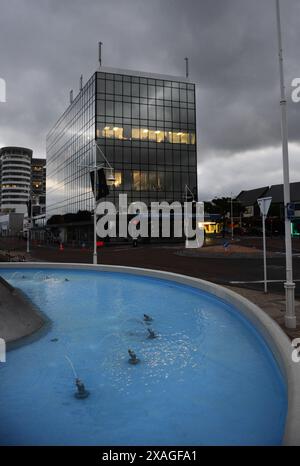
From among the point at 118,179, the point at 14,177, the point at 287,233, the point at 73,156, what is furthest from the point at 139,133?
the point at 14,177

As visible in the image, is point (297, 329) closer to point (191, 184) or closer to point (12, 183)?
point (191, 184)

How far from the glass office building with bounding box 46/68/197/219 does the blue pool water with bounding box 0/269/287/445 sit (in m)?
44.4

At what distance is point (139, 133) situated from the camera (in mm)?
55031

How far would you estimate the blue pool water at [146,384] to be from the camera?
14.5ft

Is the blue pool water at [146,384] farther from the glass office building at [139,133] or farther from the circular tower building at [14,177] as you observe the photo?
the circular tower building at [14,177]

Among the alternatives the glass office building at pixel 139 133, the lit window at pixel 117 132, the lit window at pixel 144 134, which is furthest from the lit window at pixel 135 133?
the lit window at pixel 117 132

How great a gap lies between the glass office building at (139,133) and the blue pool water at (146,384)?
4440 cm

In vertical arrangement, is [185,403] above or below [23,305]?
below

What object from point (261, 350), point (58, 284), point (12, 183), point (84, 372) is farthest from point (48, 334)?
point (12, 183)

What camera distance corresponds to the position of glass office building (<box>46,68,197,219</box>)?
53.2m

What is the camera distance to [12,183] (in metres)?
182

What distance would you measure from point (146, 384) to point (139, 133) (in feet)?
175

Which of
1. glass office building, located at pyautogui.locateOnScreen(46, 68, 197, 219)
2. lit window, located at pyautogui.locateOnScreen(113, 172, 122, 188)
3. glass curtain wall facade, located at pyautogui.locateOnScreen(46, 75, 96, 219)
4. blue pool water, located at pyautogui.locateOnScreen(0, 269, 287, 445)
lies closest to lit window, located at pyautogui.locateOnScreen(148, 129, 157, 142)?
glass office building, located at pyautogui.locateOnScreen(46, 68, 197, 219)
